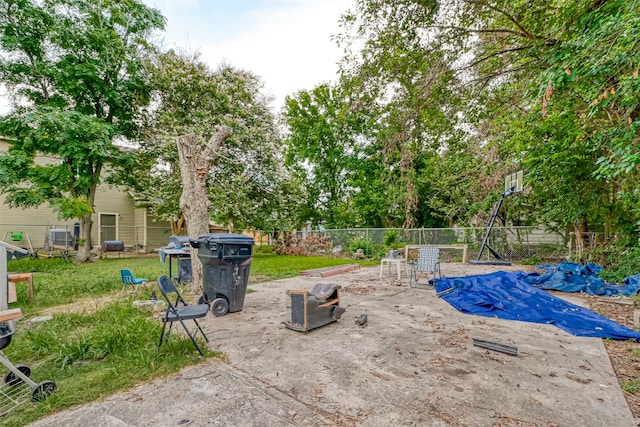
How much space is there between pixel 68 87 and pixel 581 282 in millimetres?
16758

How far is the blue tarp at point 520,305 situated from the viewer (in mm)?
3561

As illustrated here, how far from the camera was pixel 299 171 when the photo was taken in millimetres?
21750

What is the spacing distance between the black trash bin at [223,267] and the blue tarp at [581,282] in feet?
20.7

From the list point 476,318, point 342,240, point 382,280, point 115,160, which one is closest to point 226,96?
point 115,160

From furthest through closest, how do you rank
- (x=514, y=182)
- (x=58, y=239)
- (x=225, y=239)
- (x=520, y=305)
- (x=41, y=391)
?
(x=58, y=239) → (x=514, y=182) → (x=520, y=305) → (x=225, y=239) → (x=41, y=391)

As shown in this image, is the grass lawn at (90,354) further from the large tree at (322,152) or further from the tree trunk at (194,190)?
the large tree at (322,152)

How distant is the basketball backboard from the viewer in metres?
8.21

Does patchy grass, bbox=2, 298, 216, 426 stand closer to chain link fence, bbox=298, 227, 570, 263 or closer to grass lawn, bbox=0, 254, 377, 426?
grass lawn, bbox=0, 254, 377, 426

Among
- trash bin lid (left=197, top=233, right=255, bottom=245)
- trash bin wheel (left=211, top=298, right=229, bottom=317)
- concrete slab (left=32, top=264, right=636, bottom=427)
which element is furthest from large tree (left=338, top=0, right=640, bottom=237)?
trash bin wheel (left=211, top=298, right=229, bottom=317)

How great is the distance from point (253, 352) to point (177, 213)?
1056 cm

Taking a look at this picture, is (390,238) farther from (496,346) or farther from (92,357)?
(92,357)

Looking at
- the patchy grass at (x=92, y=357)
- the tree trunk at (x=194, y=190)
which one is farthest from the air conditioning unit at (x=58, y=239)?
the patchy grass at (x=92, y=357)

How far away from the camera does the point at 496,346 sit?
2.98 m

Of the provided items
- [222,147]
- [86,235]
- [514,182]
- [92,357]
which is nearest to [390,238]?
[514,182]
